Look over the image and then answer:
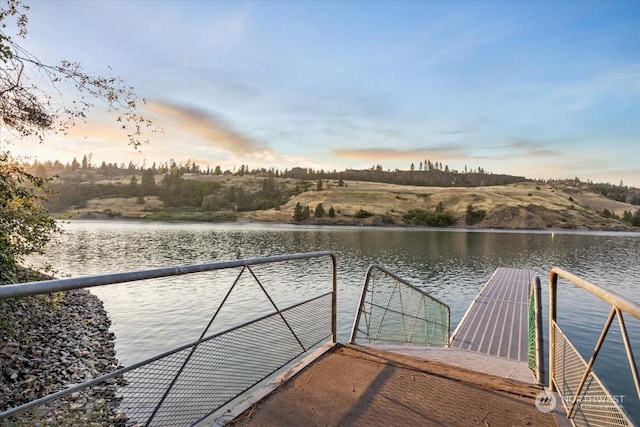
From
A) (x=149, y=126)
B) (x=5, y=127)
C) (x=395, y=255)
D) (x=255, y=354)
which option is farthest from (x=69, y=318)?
(x=395, y=255)

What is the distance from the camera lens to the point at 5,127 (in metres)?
8.42

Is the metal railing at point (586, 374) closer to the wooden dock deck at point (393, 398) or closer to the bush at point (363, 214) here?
the wooden dock deck at point (393, 398)

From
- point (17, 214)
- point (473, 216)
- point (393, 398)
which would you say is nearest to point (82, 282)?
point (393, 398)

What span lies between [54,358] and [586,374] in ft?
37.9

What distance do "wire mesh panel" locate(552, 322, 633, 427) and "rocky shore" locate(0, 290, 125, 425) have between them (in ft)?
20.3

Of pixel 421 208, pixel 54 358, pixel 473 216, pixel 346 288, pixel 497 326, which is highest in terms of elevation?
pixel 421 208

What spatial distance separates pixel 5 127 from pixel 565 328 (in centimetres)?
2089

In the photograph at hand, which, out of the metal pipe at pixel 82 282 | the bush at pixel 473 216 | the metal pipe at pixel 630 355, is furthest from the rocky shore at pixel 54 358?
the bush at pixel 473 216

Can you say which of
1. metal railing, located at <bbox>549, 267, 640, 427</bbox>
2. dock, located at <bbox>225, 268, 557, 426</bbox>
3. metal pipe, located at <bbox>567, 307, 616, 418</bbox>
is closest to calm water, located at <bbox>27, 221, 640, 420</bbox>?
metal railing, located at <bbox>549, 267, 640, 427</bbox>

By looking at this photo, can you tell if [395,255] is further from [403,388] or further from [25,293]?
[25,293]

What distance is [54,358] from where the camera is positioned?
9641mm

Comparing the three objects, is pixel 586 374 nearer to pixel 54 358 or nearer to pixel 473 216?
pixel 54 358

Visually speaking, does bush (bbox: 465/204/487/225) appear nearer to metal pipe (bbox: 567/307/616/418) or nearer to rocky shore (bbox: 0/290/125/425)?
rocky shore (bbox: 0/290/125/425)

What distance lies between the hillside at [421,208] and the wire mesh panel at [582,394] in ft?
347
